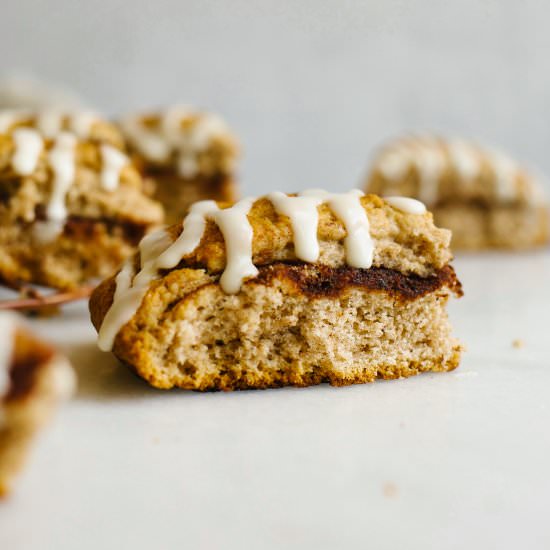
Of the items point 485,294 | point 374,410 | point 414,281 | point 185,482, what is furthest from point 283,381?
point 485,294

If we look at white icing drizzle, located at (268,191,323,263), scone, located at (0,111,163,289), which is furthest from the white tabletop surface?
scone, located at (0,111,163,289)

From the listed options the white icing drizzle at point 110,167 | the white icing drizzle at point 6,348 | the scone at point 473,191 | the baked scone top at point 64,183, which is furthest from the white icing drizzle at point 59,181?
the scone at point 473,191

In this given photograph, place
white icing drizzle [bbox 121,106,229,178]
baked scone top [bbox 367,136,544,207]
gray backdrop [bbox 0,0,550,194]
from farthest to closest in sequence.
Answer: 1. gray backdrop [bbox 0,0,550,194]
2. baked scone top [bbox 367,136,544,207]
3. white icing drizzle [bbox 121,106,229,178]

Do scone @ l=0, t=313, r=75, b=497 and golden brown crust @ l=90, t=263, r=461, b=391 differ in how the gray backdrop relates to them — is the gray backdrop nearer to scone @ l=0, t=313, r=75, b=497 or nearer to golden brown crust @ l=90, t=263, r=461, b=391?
golden brown crust @ l=90, t=263, r=461, b=391

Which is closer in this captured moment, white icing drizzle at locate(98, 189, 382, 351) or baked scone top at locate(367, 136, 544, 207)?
white icing drizzle at locate(98, 189, 382, 351)

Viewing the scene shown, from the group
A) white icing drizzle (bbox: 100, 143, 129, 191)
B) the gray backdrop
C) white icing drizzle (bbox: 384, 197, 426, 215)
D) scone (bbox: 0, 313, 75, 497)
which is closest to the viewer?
scone (bbox: 0, 313, 75, 497)

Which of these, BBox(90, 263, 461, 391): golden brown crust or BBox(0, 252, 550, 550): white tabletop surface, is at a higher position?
BBox(90, 263, 461, 391): golden brown crust

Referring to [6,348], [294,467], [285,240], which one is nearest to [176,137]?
[285,240]

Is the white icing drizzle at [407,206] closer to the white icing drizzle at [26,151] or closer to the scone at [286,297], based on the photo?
the scone at [286,297]
